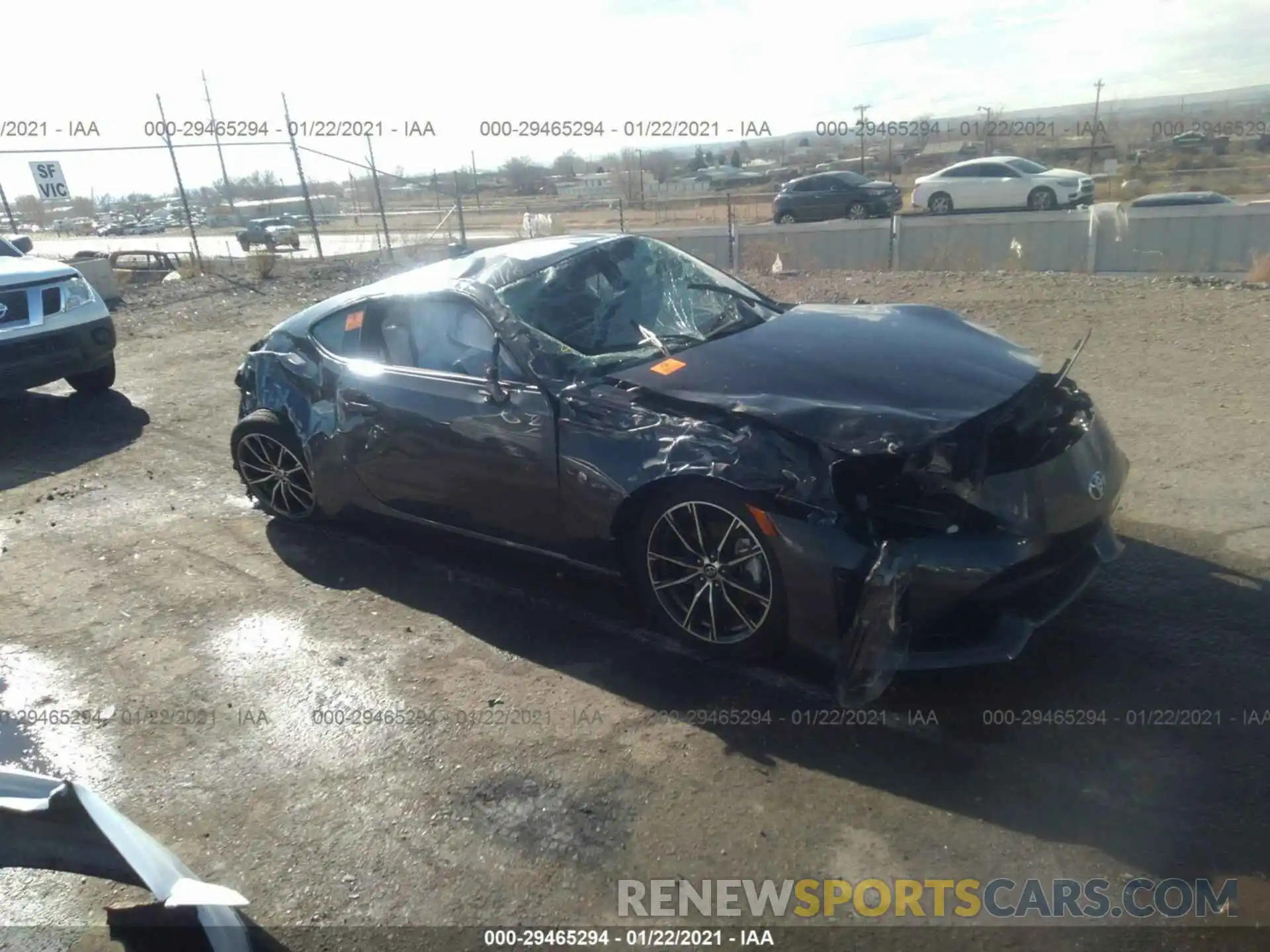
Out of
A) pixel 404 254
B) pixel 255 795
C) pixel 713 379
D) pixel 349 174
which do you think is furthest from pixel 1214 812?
pixel 349 174

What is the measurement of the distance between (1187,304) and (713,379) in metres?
6.84

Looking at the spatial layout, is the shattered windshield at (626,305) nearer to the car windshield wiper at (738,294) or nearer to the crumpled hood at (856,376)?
the car windshield wiper at (738,294)

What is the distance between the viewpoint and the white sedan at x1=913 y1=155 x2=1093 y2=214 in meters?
24.6

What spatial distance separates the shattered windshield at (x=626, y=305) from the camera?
4.09 meters

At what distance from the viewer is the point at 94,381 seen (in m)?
8.48

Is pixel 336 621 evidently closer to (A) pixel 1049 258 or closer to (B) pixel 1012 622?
(B) pixel 1012 622

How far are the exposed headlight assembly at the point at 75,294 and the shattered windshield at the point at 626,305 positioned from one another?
558cm

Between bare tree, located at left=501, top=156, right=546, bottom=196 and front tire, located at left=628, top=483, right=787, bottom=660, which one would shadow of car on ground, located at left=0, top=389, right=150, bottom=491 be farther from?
bare tree, located at left=501, top=156, right=546, bottom=196

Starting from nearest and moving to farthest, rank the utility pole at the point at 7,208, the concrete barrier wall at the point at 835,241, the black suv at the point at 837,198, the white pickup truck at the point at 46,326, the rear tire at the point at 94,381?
the white pickup truck at the point at 46,326 < the rear tire at the point at 94,381 < the utility pole at the point at 7,208 < the concrete barrier wall at the point at 835,241 < the black suv at the point at 837,198

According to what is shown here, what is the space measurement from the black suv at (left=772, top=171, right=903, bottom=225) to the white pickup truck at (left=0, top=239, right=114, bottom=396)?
20.7 meters

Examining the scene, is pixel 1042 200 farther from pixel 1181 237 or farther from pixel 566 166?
pixel 566 166

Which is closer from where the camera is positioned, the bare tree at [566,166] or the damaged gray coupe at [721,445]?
the damaged gray coupe at [721,445]

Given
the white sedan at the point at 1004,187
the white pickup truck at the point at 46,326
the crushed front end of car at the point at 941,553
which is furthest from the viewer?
the white sedan at the point at 1004,187

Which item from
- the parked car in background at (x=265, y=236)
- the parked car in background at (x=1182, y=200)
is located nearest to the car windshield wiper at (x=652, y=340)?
the parked car in background at (x=265, y=236)
